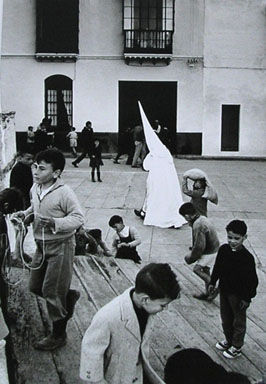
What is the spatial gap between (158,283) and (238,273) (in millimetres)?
2318

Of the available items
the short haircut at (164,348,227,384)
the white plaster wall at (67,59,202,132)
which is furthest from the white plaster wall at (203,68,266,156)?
the short haircut at (164,348,227,384)

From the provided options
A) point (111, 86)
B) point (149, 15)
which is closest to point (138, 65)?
point (111, 86)

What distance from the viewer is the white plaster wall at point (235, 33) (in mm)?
25656

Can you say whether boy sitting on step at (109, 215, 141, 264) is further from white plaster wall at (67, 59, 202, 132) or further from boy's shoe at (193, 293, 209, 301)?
white plaster wall at (67, 59, 202, 132)

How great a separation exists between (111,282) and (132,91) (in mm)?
19182

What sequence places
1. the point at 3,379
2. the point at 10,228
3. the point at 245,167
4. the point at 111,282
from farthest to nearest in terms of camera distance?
the point at 245,167 → the point at 10,228 → the point at 111,282 → the point at 3,379

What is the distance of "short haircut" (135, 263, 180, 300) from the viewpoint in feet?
11.4

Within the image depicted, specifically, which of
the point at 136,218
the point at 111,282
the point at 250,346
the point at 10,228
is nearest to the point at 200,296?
the point at 111,282

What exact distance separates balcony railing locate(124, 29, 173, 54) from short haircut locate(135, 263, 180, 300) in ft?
74.4

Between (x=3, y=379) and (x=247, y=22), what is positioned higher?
(x=247, y=22)

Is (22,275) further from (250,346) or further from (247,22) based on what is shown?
(247,22)

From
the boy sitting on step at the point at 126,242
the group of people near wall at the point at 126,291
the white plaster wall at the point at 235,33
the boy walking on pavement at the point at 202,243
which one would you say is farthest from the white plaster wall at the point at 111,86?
the boy walking on pavement at the point at 202,243

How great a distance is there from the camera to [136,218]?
44.3ft

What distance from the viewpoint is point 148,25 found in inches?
1005
